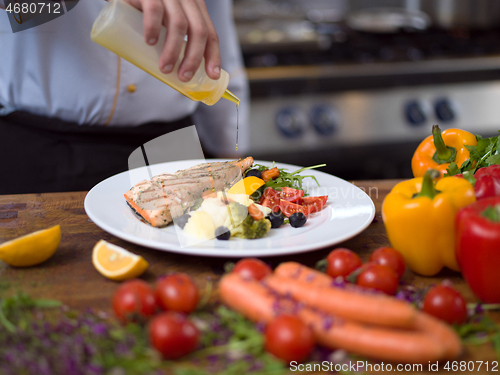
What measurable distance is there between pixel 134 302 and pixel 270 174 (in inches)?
A: 34.2

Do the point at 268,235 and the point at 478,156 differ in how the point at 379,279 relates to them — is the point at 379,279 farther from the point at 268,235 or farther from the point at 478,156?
the point at 478,156

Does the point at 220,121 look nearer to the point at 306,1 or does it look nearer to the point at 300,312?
the point at 300,312

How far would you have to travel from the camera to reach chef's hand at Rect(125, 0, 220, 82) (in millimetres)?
991

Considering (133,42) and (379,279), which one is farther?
(133,42)

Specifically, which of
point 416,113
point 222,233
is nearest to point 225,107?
point 222,233

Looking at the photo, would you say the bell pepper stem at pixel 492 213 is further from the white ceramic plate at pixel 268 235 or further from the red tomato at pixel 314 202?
the red tomato at pixel 314 202

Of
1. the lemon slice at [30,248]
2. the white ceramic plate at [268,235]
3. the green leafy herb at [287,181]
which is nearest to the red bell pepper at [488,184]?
the white ceramic plate at [268,235]

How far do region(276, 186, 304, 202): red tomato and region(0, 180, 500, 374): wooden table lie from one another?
24 centimetres

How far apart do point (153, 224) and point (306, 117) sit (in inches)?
71.0

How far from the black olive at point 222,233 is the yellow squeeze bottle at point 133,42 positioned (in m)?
0.41

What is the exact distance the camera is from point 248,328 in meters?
0.71

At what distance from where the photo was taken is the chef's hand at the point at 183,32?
991 millimetres

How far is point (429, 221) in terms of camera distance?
92cm

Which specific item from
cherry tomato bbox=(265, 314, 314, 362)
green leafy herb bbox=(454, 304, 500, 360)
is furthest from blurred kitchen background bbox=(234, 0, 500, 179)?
cherry tomato bbox=(265, 314, 314, 362)
